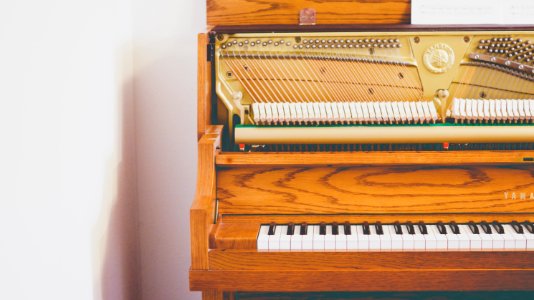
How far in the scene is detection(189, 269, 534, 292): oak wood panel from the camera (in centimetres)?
189

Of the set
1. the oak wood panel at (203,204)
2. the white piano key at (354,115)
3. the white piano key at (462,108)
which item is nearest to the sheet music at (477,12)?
the white piano key at (462,108)

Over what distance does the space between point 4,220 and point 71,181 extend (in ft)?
1.46

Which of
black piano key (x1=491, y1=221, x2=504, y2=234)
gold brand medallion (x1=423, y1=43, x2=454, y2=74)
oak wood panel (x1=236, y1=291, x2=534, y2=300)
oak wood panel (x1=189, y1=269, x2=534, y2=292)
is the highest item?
gold brand medallion (x1=423, y1=43, x2=454, y2=74)

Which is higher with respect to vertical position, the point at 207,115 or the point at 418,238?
the point at 207,115

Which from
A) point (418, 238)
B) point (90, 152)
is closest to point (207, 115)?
point (90, 152)

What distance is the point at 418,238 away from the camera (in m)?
1.92

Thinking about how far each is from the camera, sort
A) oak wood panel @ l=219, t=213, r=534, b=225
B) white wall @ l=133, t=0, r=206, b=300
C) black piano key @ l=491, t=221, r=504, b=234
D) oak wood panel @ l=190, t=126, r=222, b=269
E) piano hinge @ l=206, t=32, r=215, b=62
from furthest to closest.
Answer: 1. white wall @ l=133, t=0, r=206, b=300
2. piano hinge @ l=206, t=32, r=215, b=62
3. oak wood panel @ l=219, t=213, r=534, b=225
4. black piano key @ l=491, t=221, r=504, b=234
5. oak wood panel @ l=190, t=126, r=222, b=269

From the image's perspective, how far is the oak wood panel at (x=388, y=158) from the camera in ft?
6.52

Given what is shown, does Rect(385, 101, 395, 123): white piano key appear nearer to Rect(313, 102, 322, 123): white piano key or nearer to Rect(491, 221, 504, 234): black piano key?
Rect(313, 102, 322, 123): white piano key

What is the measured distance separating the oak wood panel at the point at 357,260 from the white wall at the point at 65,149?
1.67 ft

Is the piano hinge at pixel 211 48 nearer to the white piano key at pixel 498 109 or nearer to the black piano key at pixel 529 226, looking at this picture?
the white piano key at pixel 498 109

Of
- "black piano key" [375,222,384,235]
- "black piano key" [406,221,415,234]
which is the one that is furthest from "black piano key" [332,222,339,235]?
"black piano key" [406,221,415,234]

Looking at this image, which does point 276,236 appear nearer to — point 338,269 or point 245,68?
point 338,269

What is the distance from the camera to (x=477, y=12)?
2.19 meters
